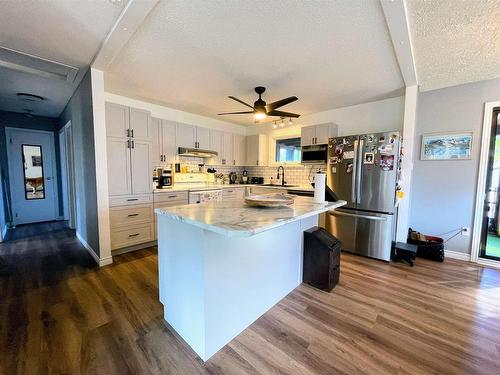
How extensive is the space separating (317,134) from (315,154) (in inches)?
14.8

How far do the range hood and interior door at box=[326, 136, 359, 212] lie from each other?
239 cm

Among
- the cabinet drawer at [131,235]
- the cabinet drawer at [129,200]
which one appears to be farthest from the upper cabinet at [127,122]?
the cabinet drawer at [131,235]

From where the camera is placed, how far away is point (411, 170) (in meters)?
3.03

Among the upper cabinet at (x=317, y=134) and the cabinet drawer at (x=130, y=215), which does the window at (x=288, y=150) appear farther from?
the cabinet drawer at (x=130, y=215)

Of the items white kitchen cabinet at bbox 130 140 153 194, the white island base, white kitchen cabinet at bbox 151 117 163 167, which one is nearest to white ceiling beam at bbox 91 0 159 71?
white kitchen cabinet at bbox 130 140 153 194

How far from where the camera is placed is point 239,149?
525cm

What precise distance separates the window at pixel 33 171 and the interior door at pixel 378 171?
21.4 ft

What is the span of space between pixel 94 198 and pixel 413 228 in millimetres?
4669

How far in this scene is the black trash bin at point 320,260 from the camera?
7.05 ft

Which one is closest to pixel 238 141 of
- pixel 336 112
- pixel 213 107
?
pixel 213 107

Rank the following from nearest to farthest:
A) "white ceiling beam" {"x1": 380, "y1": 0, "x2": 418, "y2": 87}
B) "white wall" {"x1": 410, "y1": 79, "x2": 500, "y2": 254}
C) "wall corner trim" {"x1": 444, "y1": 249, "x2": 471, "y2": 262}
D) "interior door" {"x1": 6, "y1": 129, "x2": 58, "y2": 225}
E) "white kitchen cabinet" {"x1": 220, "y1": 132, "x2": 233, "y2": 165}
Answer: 1. "white ceiling beam" {"x1": 380, "y1": 0, "x2": 418, "y2": 87}
2. "white wall" {"x1": 410, "y1": 79, "x2": 500, "y2": 254}
3. "wall corner trim" {"x1": 444, "y1": 249, "x2": 471, "y2": 262}
4. "interior door" {"x1": 6, "y1": 129, "x2": 58, "y2": 225}
5. "white kitchen cabinet" {"x1": 220, "y1": 132, "x2": 233, "y2": 165}

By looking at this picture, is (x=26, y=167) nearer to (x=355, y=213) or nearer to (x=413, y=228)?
(x=355, y=213)

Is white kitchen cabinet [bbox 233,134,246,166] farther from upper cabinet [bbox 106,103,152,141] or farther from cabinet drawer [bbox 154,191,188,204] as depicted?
upper cabinet [bbox 106,103,152,141]

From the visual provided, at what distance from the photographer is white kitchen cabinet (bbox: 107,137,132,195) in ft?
9.59
